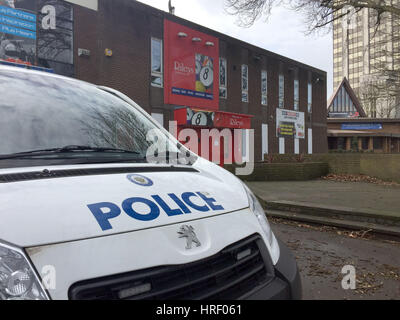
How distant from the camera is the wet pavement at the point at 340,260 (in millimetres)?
3193

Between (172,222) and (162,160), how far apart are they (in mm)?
889

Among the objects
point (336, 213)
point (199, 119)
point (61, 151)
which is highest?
point (199, 119)

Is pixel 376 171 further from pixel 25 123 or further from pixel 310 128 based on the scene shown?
pixel 310 128

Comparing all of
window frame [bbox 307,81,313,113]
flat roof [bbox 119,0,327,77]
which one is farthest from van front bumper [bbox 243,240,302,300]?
window frame [bbox 307,81,313,113]

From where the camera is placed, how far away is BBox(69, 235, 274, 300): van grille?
1179 millimetres

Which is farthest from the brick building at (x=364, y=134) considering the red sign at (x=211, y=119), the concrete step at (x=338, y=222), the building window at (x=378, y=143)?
the concrete step at (x=338, y=222)

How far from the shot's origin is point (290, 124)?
25.2 metres

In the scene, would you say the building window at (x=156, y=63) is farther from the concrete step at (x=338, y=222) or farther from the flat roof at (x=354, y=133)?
the flat roof at (x=354, y=133)

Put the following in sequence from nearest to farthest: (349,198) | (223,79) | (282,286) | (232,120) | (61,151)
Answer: (282,286), (61,151), (349,198), (232,120), (223,79)

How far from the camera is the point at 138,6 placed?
50.5 feet

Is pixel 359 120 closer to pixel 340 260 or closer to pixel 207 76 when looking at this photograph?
pixel 207 76

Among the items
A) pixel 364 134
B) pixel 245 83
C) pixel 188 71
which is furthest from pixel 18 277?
Answer: pixel 364 134

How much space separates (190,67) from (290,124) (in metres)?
11.3
